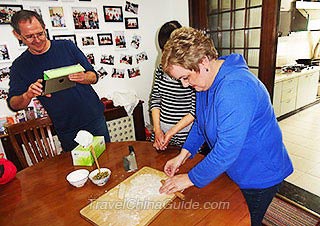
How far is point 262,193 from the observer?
1011 millimetres

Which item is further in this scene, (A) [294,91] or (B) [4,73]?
(A) [294,91]

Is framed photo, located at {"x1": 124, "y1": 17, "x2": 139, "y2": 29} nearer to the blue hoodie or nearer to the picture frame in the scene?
the picture frame

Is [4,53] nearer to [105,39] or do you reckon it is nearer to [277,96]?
[105,39]

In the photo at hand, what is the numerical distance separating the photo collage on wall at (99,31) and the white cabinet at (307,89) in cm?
296

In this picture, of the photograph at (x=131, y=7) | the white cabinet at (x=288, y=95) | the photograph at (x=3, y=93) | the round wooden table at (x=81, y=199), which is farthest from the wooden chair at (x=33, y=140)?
the white cabinet at (x=288, y=95)

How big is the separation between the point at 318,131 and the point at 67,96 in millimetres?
3605

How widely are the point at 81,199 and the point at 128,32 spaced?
2213 mm

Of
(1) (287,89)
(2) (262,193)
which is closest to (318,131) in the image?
Answer: (1) (287,89)

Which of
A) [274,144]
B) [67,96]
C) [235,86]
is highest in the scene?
[235,86]

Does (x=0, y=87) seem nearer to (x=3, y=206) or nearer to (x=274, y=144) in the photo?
(x=3, y=206)

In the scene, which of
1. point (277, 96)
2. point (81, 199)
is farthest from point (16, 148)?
point (277, 96)

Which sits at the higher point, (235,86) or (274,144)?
(235,86)

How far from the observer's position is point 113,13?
8.67ft

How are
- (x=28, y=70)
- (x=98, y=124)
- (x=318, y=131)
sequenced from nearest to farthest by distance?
(x=28, y=70), (x=98, y=124), (x=318, y=131)
